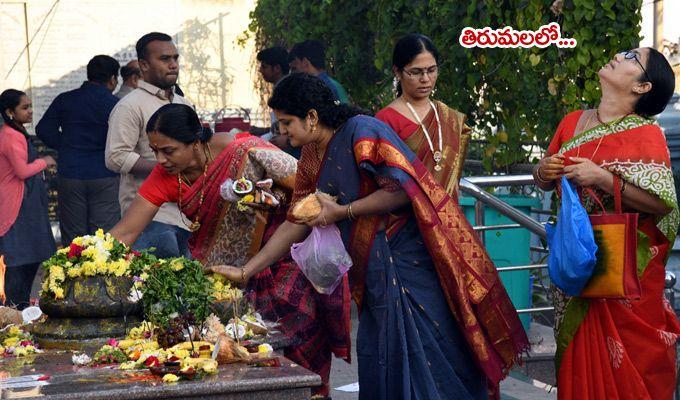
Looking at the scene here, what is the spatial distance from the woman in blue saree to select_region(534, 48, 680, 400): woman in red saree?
32 cm

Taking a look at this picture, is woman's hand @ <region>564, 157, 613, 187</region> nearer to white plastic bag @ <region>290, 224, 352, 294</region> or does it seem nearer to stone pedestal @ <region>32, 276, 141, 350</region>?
white plastic bag @ <region>290, 224, 352, 294</region>

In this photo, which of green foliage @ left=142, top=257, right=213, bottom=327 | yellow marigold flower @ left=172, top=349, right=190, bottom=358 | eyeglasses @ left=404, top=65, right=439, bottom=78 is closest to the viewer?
yellow marigold flower @ left=172, top=349, right=190, bottom=358

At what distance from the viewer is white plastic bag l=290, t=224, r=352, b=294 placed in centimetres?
467

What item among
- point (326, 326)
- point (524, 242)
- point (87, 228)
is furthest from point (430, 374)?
point (87, 228)

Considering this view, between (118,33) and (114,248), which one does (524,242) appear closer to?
(114,248)

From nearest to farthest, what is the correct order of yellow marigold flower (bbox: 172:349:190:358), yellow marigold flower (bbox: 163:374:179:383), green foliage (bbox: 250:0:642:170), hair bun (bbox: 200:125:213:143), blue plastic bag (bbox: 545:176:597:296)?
yellow marigold flower (bbox: 163:374:179:383)
yellow marigold flower (bbox: 172:349:190:358)
blue plastic bag (bbox: 545:176:597:296)
hair bun (bbox: 200:125:213:143)
green foliage (bbox: 250:0:642:170)

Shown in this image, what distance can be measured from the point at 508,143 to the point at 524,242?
1.40 m

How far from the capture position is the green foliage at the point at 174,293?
4.14 metres

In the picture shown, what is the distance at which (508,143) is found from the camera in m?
8.13

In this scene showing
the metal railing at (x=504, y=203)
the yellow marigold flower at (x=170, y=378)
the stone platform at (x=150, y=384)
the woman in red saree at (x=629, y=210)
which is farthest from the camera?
the metal railing at (x=504, y=203)

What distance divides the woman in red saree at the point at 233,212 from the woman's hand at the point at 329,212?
478mm

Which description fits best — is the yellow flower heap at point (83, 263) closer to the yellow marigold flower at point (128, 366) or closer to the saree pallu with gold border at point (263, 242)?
the yellow marigold flower at point (128, 366)

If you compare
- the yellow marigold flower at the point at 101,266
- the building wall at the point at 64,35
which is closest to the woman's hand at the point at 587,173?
the yellow marigold flower at the point at 101,266

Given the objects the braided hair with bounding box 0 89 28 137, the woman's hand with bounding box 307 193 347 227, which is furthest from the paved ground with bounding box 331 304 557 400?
the braided hair with bounding box 0 89 28 137
